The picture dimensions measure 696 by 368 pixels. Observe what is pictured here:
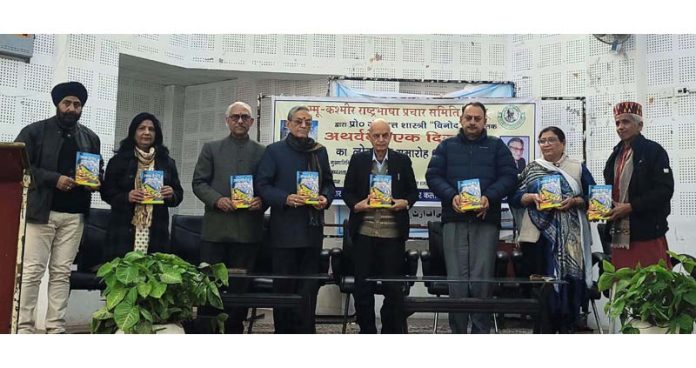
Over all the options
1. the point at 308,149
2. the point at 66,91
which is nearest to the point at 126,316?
the point at 308,149

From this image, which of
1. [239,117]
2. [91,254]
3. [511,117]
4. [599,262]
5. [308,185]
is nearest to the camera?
[308,185]

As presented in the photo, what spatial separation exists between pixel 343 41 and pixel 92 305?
123 inches

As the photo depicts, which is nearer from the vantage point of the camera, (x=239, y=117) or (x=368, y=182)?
(x=368, y=182)

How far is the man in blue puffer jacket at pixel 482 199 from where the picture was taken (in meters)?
4.72

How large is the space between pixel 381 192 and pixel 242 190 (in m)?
0.85

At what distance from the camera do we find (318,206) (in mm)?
4777

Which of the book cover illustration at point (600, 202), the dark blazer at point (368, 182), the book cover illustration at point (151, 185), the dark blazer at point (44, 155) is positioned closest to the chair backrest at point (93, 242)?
the dark blazer at point (44, 155)

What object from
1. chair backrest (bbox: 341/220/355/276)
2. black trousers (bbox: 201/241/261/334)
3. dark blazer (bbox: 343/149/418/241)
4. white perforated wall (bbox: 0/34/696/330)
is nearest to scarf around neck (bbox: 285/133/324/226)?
dark blazer (bbox: 343/149/418/241)

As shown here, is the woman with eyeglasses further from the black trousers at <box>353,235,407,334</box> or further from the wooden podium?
the wooden podium

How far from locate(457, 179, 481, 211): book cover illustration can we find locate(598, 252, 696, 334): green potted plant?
107 centimetres

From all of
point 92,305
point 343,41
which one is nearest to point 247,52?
point 343,41

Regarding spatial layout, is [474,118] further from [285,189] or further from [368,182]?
[285,189]

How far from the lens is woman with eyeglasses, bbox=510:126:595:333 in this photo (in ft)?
16.1

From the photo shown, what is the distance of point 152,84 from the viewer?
747cm
